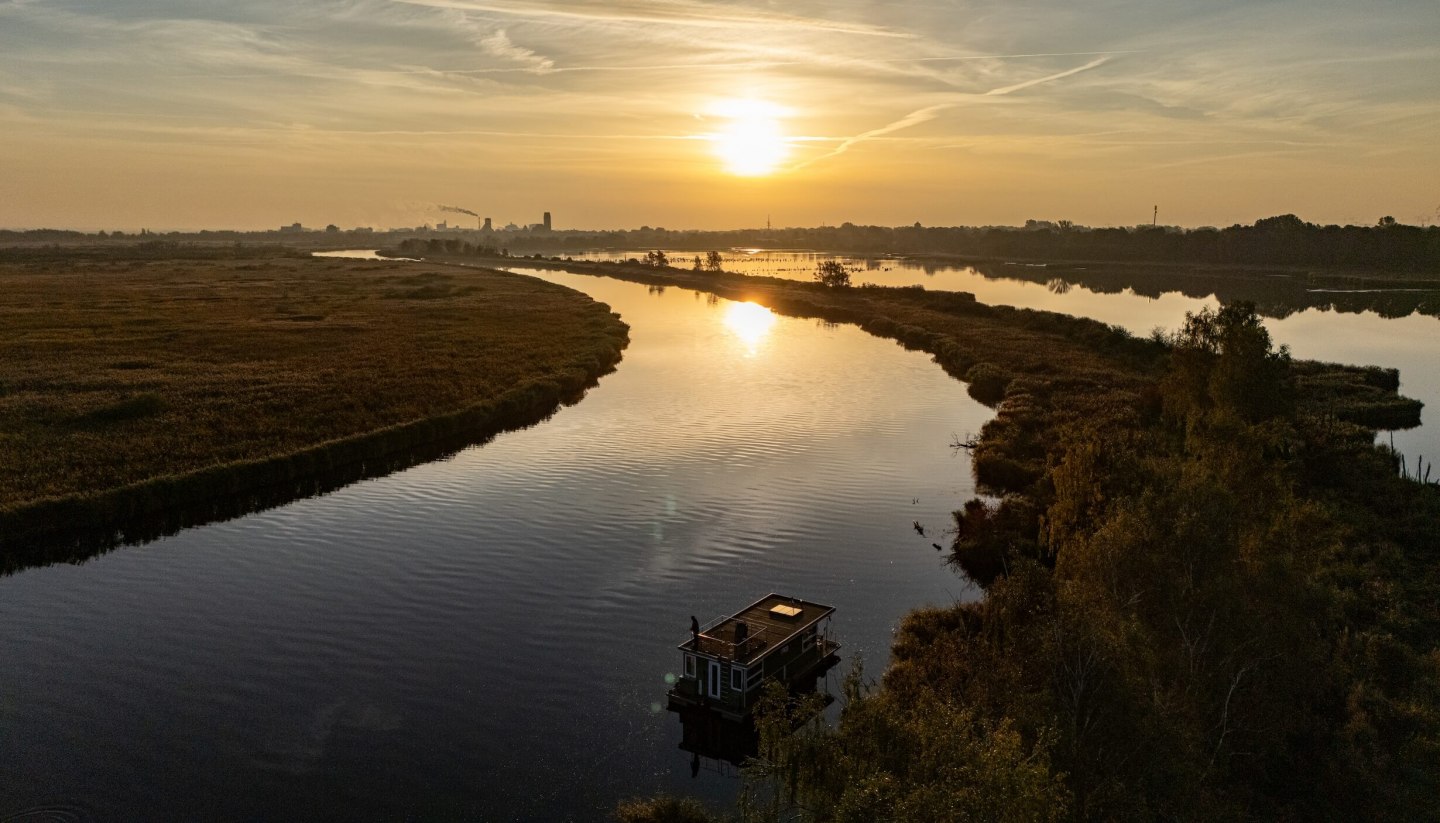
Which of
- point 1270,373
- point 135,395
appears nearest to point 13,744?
point 135,395

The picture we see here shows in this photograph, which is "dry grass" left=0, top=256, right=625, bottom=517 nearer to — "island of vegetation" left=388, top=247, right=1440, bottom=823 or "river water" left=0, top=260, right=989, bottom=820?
"river water" left=0, top=260, right=989, bottom=820

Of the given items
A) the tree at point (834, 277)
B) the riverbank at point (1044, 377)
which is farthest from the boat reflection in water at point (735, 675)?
the tree at point (834, 277)

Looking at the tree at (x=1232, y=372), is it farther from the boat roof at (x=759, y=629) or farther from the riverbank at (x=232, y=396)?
the riverbank at (x=232, y=396)

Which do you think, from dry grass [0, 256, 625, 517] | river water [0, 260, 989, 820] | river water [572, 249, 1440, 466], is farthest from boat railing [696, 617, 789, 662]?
river water [572, 249, 1440, 466]

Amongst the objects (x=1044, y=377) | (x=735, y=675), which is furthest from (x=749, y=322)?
(x=735, y=675)

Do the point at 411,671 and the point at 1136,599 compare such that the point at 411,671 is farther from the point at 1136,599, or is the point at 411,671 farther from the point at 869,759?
the point at 1136,599

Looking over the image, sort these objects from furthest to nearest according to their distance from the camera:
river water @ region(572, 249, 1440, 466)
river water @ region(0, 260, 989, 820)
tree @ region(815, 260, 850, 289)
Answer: tree @ region(815, 260, 850, 289) < river water @ region(572, 249, 1440, 466) < river water @ region(0, 260, 989, 820)
